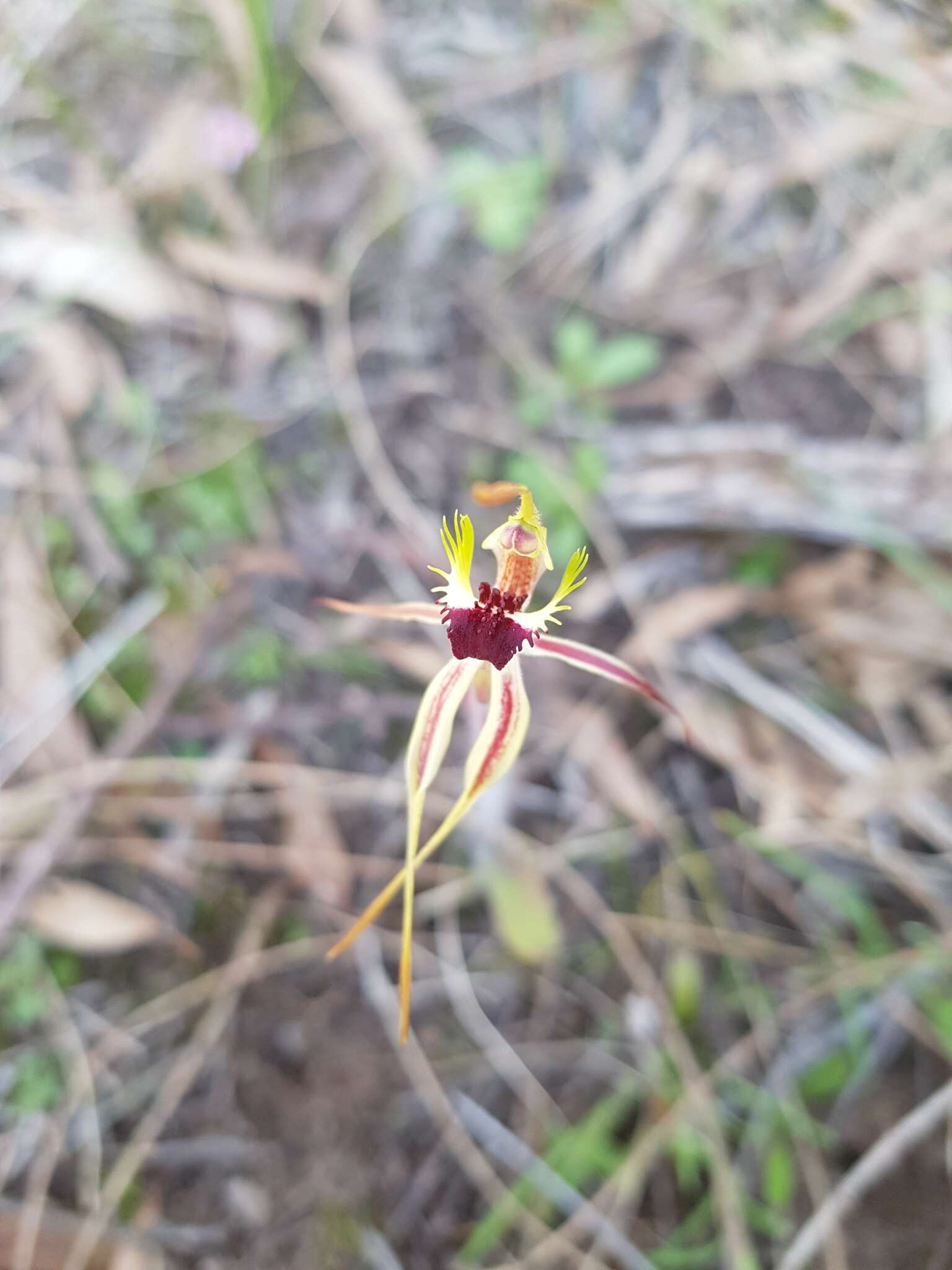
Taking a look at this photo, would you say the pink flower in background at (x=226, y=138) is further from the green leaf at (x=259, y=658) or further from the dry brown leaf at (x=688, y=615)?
the dry brown leaf at (x=688, y=615)

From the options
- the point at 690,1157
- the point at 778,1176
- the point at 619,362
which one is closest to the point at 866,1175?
the point at 778,1176

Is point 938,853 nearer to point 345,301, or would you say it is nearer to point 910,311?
point 910,311

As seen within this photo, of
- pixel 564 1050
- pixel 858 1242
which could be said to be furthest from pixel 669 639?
pixel 858 1242

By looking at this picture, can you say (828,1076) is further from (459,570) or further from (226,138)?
(226,138)

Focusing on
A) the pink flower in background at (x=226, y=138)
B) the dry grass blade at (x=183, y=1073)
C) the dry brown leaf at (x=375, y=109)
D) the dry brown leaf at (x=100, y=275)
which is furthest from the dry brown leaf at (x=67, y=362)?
the dry grass blade at (x=183, y=1073)

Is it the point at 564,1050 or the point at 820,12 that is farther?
the point at 820,12
